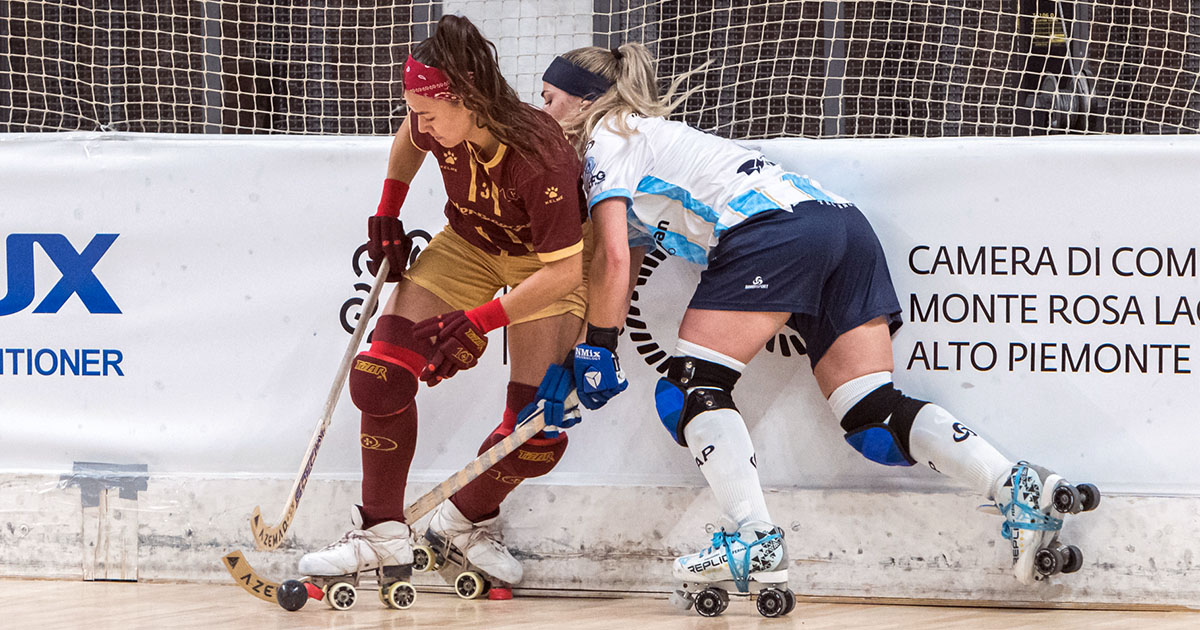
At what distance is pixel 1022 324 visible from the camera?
109 inches

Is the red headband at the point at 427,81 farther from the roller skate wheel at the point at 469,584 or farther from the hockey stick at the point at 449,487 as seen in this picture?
the roller skate wheel at the point at 469,584

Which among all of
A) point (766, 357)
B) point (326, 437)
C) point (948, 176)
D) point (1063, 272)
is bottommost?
point (326, 437)

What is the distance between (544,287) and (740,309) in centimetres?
45

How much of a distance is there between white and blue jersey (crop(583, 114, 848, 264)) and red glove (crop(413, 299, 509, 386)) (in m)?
0.34

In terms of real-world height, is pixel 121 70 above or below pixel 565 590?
above

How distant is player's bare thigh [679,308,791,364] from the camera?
2.56 m

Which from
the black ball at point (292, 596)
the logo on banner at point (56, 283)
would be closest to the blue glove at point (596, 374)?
the black ball at point (292, 596)

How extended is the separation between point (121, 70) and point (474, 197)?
104 inches

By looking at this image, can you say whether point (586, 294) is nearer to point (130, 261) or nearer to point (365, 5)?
point (130, 261)

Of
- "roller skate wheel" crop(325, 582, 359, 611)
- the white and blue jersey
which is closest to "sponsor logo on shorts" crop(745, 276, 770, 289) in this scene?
the white and blue jersey

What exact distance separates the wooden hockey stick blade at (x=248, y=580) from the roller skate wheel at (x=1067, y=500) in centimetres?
168

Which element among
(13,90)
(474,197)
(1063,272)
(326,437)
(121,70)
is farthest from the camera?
(121,70)

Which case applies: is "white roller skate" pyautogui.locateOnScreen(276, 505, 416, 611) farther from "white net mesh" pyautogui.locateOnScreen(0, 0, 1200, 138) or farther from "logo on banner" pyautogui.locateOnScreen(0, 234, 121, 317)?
"white net mesh" pyautogui.locateOnScreen(0, 0, 1200, 138)

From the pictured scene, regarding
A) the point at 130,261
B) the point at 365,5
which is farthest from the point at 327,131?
the point at 130,261
